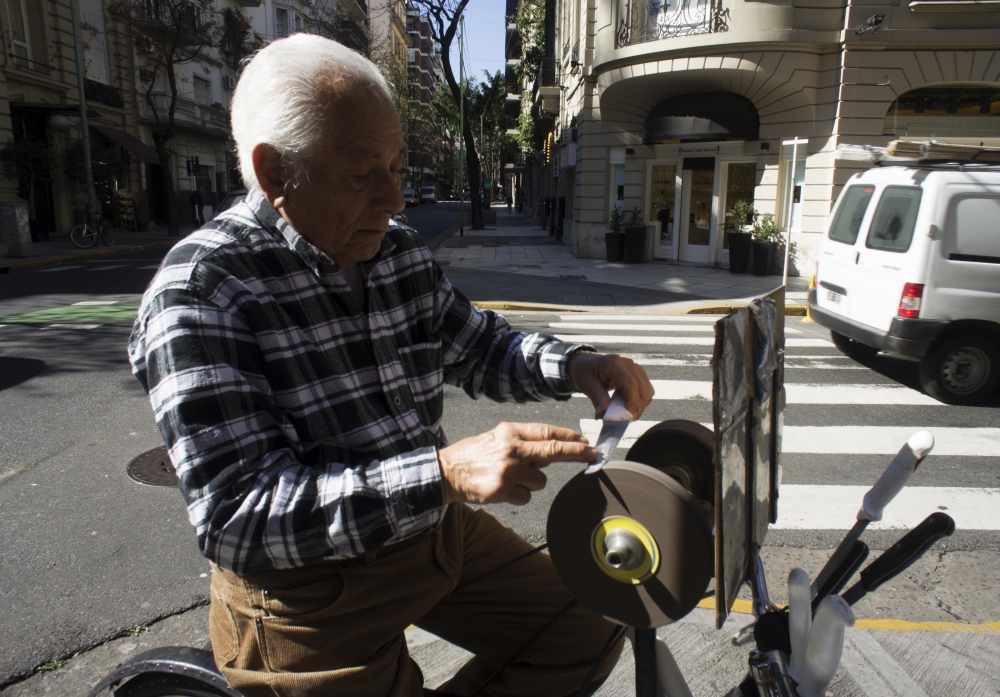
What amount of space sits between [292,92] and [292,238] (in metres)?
0.28

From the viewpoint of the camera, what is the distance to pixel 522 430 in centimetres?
129

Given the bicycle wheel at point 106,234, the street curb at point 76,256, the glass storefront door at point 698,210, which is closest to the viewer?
the street curb at point 76,256

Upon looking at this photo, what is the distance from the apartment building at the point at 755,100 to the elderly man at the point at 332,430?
1227 cm

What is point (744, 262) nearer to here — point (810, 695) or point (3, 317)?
point (3, 317)

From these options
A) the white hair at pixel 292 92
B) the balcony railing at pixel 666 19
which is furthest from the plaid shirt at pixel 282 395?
the balcony railing at pixel 666 19

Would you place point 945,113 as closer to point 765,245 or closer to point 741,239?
point 765,245

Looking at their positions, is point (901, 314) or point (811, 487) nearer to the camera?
point (811, 487)

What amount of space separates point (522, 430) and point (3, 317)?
10.6 meters

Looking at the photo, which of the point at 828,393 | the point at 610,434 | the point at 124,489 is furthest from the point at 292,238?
A: the point at 828,393

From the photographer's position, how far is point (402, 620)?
1560 mm

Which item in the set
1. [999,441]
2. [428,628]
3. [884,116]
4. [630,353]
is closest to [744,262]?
[884,116]

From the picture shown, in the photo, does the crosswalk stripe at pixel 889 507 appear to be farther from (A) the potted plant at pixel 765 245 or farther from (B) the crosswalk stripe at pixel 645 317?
(A) the potted plant at pixel 765 245

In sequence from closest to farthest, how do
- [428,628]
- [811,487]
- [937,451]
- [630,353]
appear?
[428,628] < [811,487] < [937,451] < [630,353]

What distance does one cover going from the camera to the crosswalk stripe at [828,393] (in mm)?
6328
